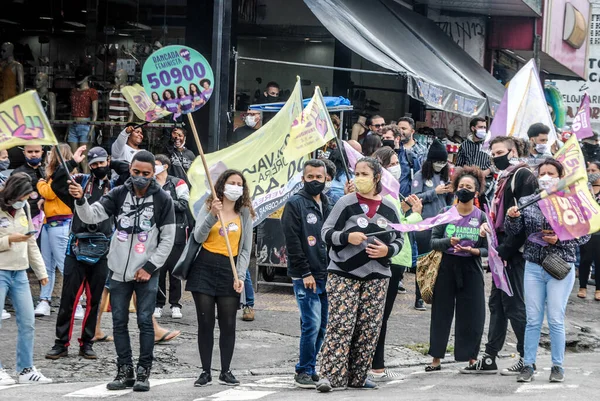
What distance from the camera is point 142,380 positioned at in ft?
27.5

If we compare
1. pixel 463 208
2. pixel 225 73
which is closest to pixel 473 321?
pixel 463 208

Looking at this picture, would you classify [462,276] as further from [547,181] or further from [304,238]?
[304,238]

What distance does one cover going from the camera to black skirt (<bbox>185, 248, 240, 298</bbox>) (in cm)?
866

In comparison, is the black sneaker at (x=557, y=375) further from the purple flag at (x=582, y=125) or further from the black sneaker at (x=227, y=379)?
the purple flag at (x=582, y=125)

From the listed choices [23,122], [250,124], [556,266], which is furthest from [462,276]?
[250,124]

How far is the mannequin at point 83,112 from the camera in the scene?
16094 millimetres

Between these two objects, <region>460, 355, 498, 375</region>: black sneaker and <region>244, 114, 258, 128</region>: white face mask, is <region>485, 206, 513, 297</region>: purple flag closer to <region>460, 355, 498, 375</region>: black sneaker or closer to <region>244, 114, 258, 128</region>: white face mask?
<region>460, 355, 498, 375</region>: black sneaker

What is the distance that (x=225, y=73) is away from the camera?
14.2 metres

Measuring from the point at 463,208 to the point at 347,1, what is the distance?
30.9 feet

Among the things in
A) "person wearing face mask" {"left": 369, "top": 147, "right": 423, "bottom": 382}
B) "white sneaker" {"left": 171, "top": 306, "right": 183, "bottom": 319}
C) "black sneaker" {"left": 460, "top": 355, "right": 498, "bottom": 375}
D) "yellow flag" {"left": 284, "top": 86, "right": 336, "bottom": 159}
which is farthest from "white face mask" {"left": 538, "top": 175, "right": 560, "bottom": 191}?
"white sneaker" {"left": 171, "top": 306, "right": 183, "bottom": 319}

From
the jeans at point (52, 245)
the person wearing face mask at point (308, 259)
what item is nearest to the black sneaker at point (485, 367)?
the person wearing face mask at point (308, 259)

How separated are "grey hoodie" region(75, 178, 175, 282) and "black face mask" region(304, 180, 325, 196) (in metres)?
1.13

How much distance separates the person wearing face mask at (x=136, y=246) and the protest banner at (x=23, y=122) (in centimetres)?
54

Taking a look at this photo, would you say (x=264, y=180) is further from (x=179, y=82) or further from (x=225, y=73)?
(x=225, y=73)
